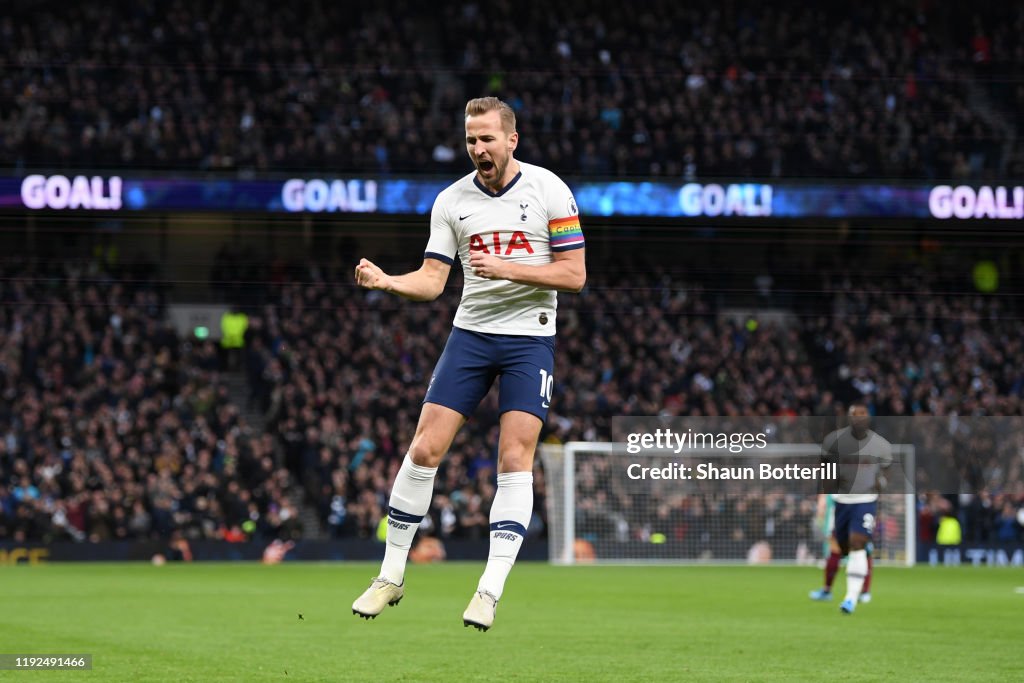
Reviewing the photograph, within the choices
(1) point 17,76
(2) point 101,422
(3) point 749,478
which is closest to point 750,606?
(3) point 749,478

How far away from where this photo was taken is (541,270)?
639 cm

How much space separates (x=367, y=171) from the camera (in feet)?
84.2

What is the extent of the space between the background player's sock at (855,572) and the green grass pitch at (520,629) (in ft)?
0.91

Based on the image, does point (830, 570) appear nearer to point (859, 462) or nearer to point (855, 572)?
point (855, 572)

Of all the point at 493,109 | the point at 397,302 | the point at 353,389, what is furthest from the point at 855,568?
the point at 397,302

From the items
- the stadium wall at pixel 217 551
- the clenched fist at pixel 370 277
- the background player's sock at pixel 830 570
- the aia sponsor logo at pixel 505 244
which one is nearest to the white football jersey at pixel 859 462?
the background player's sock at pixel 830 570

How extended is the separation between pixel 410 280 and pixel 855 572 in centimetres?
965

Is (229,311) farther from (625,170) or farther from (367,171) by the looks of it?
(625,170)

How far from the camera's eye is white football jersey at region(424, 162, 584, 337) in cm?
666

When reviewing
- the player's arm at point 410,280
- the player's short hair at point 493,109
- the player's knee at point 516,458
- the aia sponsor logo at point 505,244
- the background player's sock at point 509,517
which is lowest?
the background player's sock at point 509,517

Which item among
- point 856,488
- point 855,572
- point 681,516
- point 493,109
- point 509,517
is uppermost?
point 493,109

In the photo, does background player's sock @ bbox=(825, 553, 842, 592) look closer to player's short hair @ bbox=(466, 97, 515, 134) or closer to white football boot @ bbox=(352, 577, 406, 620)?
white football boot @ bbox=(352, 577, 406, 620)

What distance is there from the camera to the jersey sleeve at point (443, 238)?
6.82m

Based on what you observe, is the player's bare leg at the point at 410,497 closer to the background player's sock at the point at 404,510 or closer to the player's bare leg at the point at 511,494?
the background player's sock at the point at 404,510
